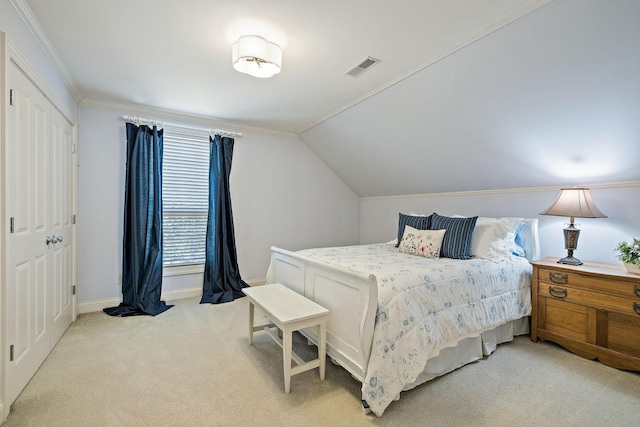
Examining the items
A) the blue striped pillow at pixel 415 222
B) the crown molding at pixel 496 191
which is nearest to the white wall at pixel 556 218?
the crown molding at pixel 496 191

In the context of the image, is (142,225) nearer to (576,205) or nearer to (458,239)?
(458,239)

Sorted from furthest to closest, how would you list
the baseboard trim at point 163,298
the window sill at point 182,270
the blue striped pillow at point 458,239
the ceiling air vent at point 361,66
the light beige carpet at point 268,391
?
the window sill at point 182,270, the baseboard trim at point 163,298, the blue striped pillow at point 458,239, the ceiling air vent at point 361,66, the light beige carpet at point 268,391

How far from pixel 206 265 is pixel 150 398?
2069 millimetres

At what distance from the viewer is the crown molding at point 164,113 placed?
10.9 feet

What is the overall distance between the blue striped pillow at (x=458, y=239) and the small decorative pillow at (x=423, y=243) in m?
0.07

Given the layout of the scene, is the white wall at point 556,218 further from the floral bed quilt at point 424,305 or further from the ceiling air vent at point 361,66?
the ceiling air vent at point 361,66

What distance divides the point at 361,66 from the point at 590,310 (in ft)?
8.72

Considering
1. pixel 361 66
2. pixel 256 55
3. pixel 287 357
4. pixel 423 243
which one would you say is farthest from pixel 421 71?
pixel 287 357

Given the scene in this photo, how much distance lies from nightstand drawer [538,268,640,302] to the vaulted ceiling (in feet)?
2.98

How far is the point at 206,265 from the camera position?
3811mm

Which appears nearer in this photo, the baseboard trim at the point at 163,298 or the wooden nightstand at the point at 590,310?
the wooden nightstand at the point at 590,310

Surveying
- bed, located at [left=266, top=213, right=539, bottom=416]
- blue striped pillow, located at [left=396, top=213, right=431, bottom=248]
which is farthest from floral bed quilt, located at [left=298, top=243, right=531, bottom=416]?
blue striped pillow, located at [left=396, top=213, right=431, bottom=248]

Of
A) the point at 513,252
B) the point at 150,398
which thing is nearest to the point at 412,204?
the point at 513,252

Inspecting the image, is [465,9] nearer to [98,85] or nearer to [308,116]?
[308,116]
